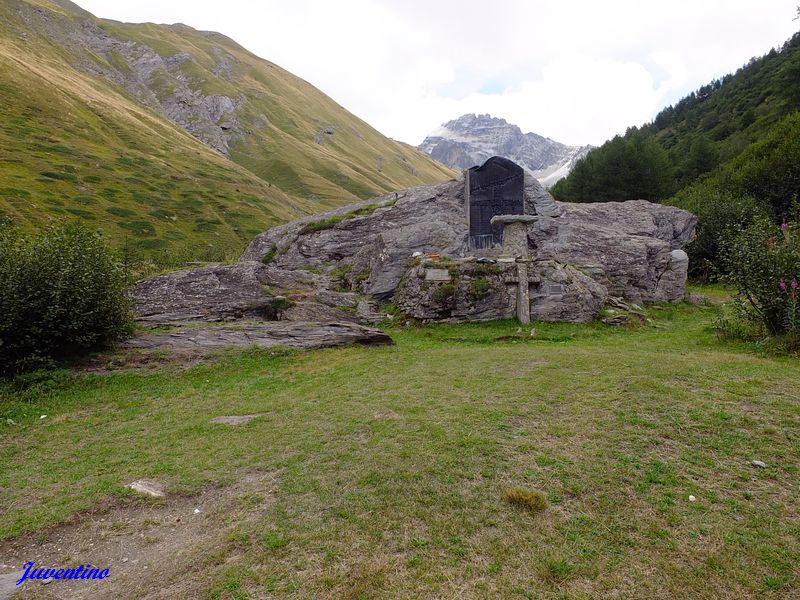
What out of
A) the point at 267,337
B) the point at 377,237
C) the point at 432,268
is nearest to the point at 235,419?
the point at 267,337

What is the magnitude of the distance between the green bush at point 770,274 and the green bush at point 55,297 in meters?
21.7

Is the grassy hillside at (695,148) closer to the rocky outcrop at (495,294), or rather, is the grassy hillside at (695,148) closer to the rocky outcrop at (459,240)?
the rocky outcrop at (459,240)

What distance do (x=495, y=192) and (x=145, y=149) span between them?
84327mm

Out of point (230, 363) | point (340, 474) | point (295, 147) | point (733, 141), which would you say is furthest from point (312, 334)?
point (295, 147)

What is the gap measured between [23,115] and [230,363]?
89984mm

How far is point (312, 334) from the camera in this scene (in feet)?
54.4

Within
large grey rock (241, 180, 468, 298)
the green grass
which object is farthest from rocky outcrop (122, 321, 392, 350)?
large grey rock (241, 180, 468, 298)

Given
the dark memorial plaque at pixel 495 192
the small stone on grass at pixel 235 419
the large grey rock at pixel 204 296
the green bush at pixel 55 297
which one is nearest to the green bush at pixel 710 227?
the dark memorial plaque at pixel 495 192

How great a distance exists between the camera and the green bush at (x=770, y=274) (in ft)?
40.1

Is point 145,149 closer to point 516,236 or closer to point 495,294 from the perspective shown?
point 516,236

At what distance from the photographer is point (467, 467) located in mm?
6082

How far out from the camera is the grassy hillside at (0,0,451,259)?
5753 cm

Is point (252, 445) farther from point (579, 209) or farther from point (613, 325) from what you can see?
point (579, 209)

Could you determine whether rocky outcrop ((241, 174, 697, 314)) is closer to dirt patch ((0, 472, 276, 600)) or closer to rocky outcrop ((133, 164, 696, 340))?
rocky outcrop ((133, 164, 696, 340))
